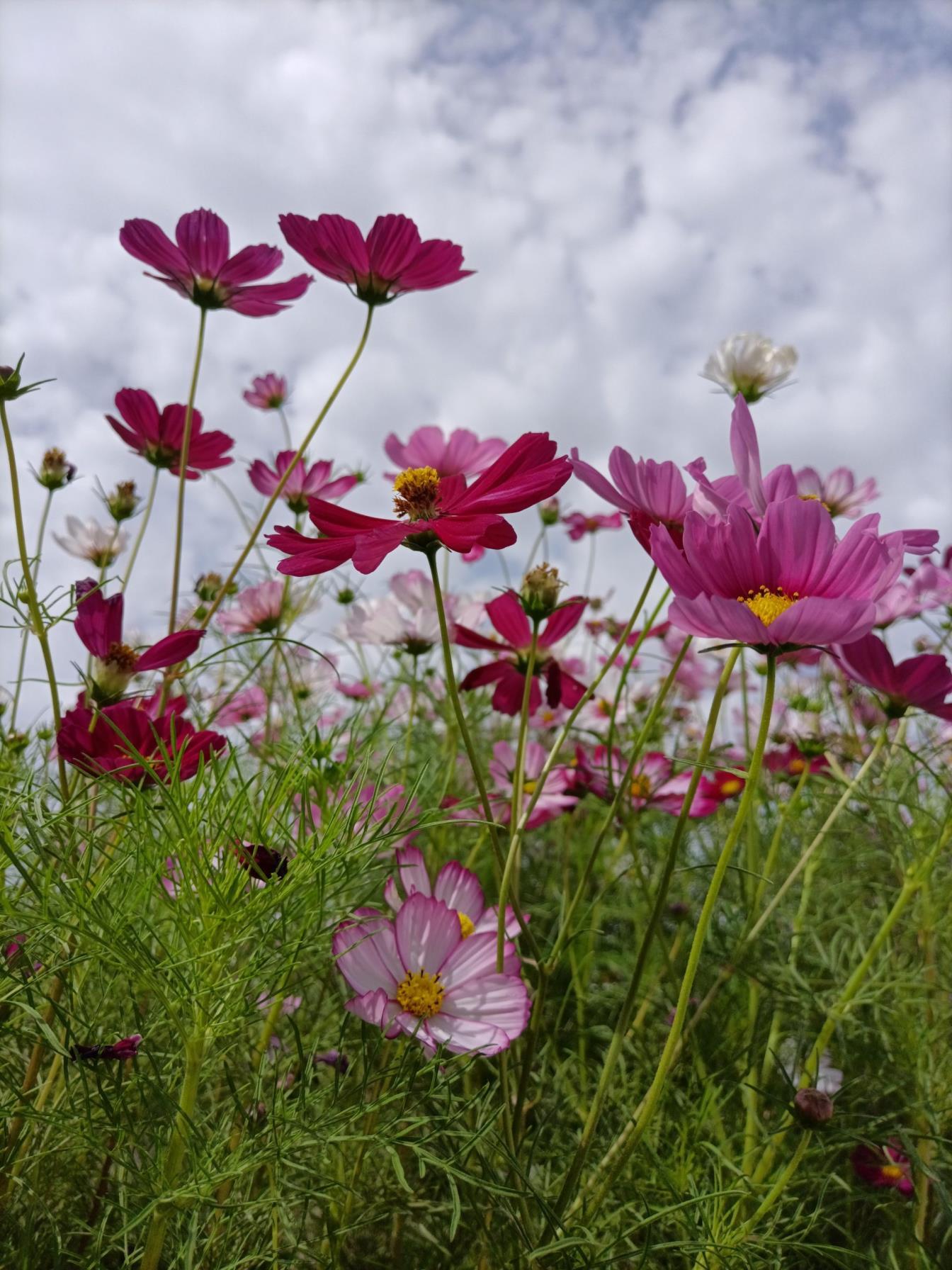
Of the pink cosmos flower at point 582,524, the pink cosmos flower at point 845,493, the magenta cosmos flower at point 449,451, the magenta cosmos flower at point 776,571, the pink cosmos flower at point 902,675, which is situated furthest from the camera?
the pink cosmos flower at point 582,524

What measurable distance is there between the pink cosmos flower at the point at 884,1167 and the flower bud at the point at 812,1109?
232 mm

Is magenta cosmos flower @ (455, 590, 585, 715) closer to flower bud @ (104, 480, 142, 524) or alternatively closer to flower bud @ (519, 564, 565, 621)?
flower bud @ (519, 564, 565, 621)

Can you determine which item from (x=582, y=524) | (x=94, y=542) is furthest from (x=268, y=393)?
(x=582, y=524)

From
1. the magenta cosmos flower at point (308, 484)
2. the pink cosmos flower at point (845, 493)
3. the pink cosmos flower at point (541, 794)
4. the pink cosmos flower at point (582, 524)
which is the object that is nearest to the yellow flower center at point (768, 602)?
the pink cosmos flower at point (541, 794)

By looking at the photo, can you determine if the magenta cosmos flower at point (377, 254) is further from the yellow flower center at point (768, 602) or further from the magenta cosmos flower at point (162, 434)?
the yellow flower center at point (768, 602)

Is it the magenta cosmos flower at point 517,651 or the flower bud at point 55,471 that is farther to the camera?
the flower bud at point 55,471

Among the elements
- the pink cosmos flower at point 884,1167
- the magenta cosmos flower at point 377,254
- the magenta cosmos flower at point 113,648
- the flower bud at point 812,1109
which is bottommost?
the pink cosmos flower at point 884,1167

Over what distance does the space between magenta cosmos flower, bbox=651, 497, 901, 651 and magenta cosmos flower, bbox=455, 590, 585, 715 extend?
0.17 m

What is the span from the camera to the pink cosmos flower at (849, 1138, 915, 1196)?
2.32 feet

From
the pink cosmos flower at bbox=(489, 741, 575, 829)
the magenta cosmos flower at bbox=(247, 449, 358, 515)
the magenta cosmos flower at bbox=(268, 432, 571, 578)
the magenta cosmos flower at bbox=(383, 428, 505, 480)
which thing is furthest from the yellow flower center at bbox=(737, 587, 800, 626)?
the magenta cosmos flower at bbox=(247, 449, 358, 515)

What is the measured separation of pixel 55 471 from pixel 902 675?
0.79 m

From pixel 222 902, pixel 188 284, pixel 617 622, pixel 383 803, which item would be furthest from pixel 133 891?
pixel 617 622

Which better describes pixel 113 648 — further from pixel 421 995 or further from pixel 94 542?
pixel 94 542

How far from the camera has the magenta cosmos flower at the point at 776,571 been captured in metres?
0.38
